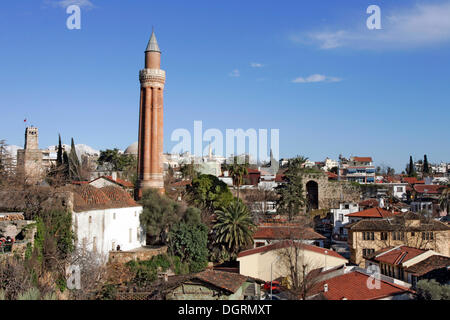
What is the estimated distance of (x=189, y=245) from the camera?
3406 cm

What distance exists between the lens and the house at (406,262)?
82.6 feet

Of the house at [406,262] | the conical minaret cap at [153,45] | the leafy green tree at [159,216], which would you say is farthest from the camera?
the conical minaret cap at [153,45]

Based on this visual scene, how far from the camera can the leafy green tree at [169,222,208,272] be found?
34.0 m

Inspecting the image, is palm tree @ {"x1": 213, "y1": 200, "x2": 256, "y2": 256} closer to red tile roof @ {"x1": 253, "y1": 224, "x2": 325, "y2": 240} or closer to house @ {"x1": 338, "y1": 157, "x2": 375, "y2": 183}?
red tile roof @ {"x1": 253, "y1": 224, "x2": 325, "y2": 240}

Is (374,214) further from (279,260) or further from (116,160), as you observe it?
(116,160)

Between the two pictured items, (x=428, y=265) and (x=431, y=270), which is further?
(x=428, y=265)

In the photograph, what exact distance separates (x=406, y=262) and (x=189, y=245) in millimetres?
14726

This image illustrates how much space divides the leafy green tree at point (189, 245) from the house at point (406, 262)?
11.9 metres

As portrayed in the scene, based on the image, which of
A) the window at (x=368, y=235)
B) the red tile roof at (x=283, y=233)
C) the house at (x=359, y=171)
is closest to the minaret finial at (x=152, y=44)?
the red tile roof at (x=283, y=233)

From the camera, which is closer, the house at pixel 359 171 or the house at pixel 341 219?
the house at pixel 341 219

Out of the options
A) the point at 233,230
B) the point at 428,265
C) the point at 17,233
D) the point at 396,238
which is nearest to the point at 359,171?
the point at 396,238

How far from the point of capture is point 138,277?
28.0m

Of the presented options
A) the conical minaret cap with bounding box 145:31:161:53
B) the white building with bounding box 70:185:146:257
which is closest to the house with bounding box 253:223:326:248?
the white building with bounding box 70:185:146:257

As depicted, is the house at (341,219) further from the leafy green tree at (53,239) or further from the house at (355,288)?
the leafy green tree at (53,239)
